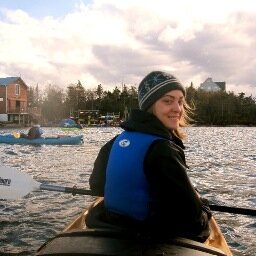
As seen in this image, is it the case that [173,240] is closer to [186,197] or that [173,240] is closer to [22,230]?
[186,197]

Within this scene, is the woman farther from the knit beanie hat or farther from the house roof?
the house roof

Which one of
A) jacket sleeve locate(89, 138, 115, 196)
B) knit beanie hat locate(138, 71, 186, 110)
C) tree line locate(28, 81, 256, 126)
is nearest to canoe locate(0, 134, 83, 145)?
jacket sleeve locate(89, 138, 115, 196)

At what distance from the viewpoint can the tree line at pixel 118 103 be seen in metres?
90.5

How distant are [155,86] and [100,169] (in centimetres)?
88

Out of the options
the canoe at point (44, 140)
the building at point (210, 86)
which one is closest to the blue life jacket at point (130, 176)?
the canoe at point (44, 140)

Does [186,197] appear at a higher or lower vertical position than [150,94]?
lower

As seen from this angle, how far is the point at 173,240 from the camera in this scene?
2729mm

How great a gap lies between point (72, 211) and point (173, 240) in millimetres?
4988

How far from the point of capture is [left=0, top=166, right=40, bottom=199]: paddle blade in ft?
20.2

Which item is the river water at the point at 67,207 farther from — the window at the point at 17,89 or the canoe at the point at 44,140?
the window at the point at 17,89

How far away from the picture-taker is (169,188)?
2.71 m

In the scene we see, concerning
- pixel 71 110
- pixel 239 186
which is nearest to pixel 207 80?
pixel 71 110

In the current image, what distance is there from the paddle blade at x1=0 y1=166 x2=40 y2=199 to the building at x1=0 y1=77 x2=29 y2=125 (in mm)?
61720

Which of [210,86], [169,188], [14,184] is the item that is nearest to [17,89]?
[14,184]
